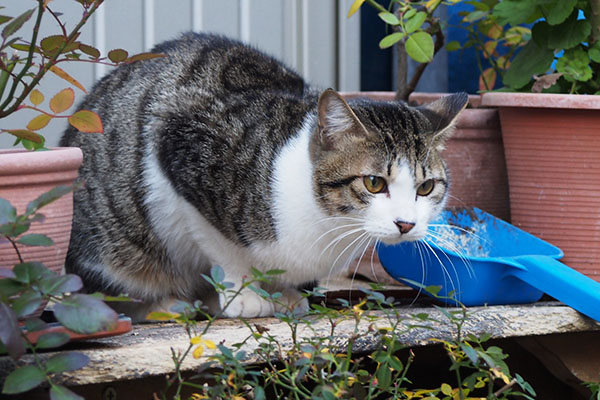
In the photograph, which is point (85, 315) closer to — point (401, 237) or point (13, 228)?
point (13, 228)

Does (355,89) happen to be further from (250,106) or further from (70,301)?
(70,301)

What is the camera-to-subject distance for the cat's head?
1604mm

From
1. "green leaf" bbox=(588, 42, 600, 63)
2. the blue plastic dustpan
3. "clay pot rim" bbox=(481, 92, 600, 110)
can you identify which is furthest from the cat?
"green leaf" bbox=(588, 42, 600, 63)

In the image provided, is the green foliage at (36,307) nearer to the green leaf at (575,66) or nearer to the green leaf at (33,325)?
the green leaf at (33,325)

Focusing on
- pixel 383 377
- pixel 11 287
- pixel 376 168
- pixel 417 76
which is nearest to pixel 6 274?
pixel 11 287

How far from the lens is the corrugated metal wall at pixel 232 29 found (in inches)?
94.4

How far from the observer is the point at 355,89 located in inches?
118

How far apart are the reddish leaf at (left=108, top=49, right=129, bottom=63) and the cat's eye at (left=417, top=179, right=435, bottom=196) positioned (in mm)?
675

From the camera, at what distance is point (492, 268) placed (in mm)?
1722

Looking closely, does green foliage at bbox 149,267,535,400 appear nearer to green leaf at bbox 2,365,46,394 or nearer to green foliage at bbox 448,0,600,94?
green leaf at bbox 2,365,46,394

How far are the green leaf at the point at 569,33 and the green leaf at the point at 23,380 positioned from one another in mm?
1538

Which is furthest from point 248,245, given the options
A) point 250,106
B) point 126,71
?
point 126,71

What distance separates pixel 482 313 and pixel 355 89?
1465mm

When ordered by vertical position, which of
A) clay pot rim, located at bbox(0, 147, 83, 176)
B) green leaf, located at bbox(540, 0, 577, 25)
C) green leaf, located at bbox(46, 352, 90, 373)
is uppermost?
green leaf, located at bbox(540, 0, 577, 25)
